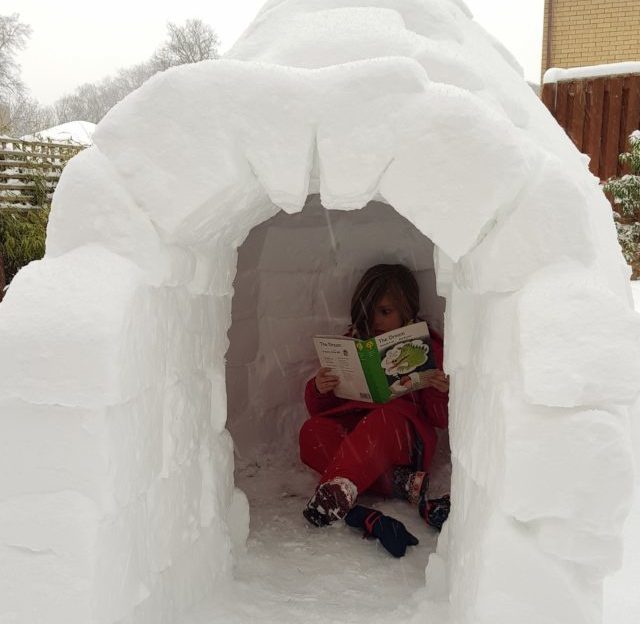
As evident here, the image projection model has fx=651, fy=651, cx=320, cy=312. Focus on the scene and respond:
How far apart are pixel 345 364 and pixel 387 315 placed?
0.31 meters

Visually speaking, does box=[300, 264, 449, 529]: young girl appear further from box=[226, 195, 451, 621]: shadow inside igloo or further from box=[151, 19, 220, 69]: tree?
box=[151, 19, 220, 69]: tree

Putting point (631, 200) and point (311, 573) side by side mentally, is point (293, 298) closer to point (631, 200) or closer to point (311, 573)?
point (311, 573)

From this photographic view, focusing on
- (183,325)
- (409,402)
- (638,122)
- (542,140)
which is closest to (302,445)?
(409,402)

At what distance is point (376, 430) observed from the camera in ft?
8.23

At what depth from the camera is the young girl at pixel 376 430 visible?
2.33 m

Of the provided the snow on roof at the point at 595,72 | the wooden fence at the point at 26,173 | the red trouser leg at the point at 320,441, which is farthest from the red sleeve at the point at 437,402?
the wooden fence at the point at 26,173

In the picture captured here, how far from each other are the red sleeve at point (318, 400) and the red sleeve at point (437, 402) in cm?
38

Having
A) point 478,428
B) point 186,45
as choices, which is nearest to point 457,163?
point 478,428

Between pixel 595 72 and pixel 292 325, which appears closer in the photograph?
pixel 292 325

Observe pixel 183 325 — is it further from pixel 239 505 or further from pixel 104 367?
pixel 239 505

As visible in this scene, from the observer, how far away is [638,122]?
7.25 m

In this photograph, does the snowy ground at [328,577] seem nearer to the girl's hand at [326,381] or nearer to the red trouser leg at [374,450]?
the red trouser leg at [374,450]

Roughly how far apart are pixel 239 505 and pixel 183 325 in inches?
29.0

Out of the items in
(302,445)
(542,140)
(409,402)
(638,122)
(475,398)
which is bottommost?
(302,445)
